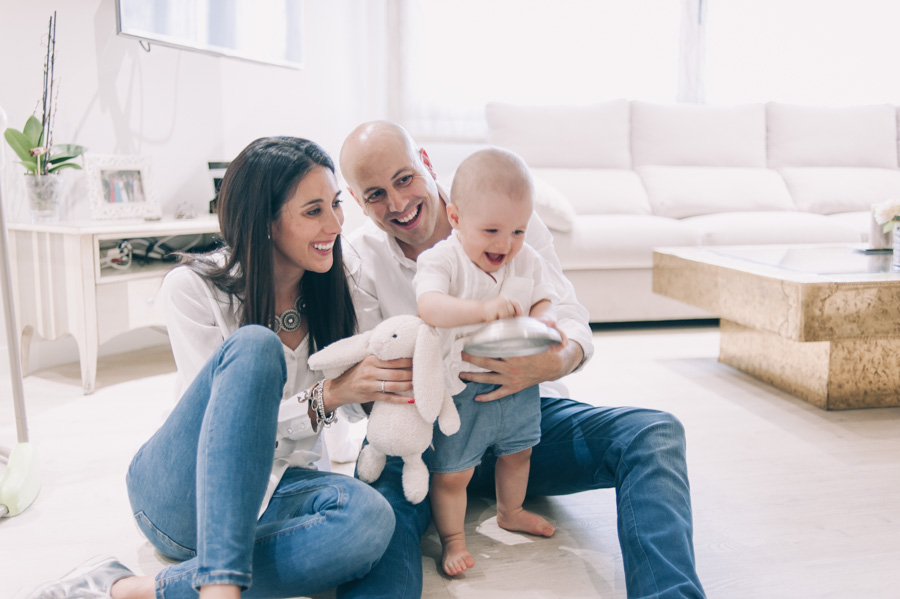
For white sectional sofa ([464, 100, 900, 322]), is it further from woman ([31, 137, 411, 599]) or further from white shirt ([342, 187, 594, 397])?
woman ([31, 137, 411, 599])

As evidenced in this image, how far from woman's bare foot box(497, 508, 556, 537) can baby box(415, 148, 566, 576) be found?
0.05m

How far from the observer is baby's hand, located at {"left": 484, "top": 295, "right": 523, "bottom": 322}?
3.39ft

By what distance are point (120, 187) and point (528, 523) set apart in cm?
209

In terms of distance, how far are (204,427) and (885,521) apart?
132 centimetres

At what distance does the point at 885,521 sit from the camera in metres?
1.42

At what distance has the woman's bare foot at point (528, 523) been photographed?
4.47 feet

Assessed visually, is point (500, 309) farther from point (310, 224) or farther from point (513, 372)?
point (310, 224)

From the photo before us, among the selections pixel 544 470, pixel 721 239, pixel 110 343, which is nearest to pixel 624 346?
pixel 721 239

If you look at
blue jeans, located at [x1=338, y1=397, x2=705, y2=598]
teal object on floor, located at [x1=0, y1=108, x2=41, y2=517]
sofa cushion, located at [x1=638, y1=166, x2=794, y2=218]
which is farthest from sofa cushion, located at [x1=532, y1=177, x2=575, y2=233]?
teal object on floor, located at [x1=0, y1=108, x2=41, y2=517]

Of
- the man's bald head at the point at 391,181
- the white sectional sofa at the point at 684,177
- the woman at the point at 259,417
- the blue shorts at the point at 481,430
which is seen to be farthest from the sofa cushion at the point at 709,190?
the woman at the point at 259,417

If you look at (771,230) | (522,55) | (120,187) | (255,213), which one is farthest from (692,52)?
(255,213)

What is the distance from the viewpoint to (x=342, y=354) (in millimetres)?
1157

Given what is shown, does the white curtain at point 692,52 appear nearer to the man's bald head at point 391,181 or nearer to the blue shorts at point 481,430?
the man's bald head at point 391,181

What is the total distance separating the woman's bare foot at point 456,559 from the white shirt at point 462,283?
28cm
